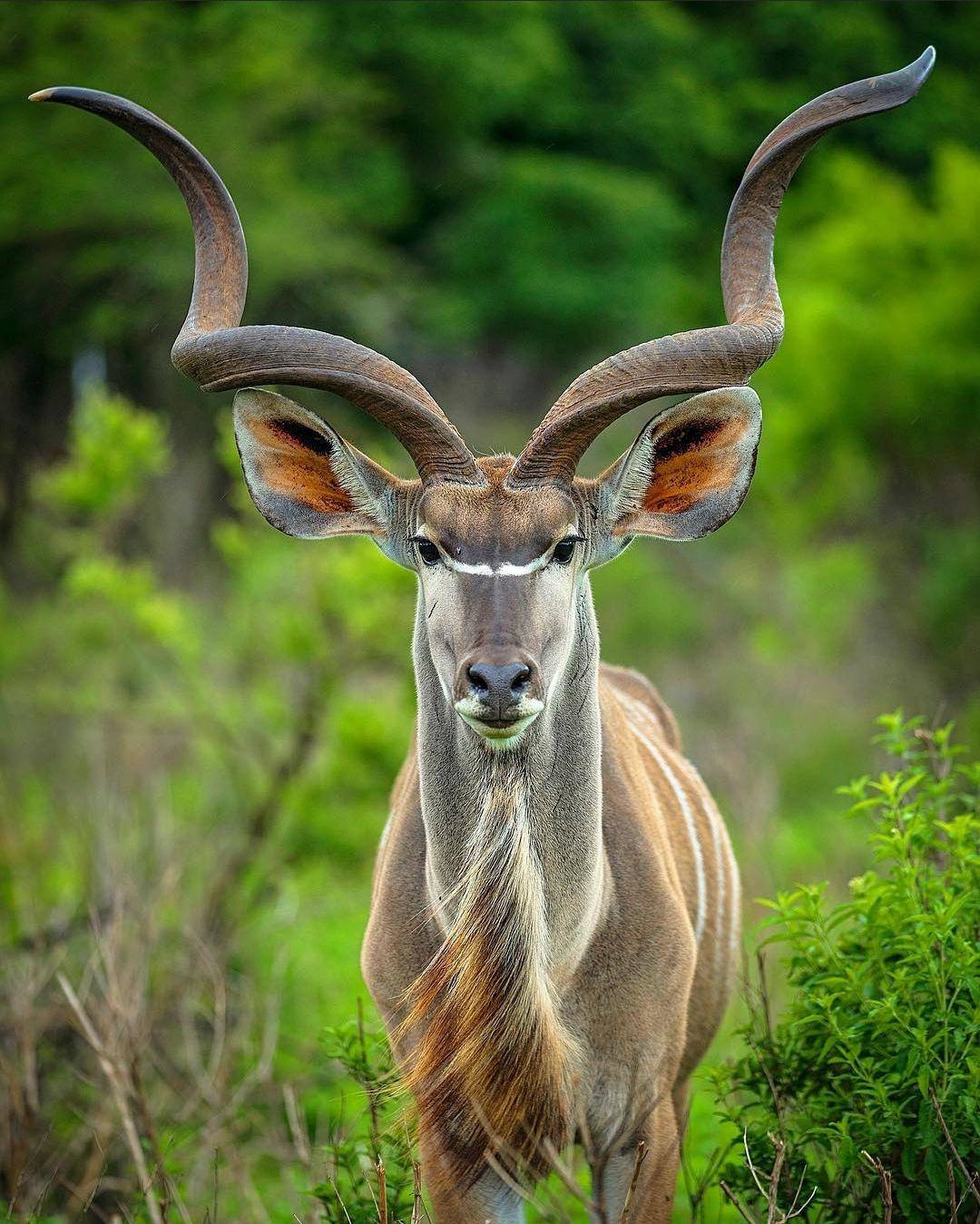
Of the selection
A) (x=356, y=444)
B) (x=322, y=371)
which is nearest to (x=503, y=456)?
(x=322, y=371)

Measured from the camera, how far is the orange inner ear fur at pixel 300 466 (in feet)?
12.6

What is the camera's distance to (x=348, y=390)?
141 inches

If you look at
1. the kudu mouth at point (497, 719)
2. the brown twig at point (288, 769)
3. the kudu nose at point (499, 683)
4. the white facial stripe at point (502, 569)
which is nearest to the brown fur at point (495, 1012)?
the kudu mouth at point (497, 719)

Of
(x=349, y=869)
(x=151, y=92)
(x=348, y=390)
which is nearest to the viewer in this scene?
(x=348, y=390)

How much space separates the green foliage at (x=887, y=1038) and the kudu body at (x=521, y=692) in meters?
0.30

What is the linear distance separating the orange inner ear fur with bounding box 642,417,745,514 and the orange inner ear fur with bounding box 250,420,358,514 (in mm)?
793

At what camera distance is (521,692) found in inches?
126

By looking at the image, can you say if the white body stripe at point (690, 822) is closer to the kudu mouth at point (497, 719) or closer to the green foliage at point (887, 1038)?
the green foliage at point (887, 1038)

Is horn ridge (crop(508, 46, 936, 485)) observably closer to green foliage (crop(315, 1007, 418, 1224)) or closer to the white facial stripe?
the white facial stripe

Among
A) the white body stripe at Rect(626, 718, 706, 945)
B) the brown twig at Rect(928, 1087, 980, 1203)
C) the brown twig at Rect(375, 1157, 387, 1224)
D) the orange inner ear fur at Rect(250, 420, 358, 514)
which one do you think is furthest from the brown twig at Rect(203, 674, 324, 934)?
the brown twig at Rect(928, 1087, 980, 1203)

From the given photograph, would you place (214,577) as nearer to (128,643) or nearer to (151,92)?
(128,643)

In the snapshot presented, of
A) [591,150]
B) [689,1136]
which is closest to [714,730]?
[689,1136]

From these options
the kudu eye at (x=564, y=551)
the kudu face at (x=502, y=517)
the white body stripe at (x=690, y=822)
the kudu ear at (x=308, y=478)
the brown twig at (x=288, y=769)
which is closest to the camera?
the kudu face at (x=502, y=517)

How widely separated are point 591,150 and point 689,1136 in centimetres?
2479
